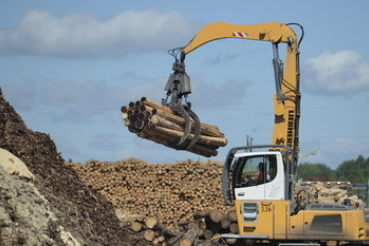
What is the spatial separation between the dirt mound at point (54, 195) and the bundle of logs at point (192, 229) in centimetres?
164

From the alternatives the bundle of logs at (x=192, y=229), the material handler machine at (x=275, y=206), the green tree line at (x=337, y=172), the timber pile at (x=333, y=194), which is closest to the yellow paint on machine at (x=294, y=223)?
the material handler machine at (x=275, y=206)

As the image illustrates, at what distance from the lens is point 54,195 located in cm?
1948

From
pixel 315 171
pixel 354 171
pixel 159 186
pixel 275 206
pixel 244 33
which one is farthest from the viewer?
pixel 315 171

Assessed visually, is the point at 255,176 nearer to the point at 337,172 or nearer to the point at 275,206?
the point at 275,206

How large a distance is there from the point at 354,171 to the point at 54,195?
34737mm

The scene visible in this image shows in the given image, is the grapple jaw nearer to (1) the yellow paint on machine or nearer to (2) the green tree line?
(1) the yellow paint on machine

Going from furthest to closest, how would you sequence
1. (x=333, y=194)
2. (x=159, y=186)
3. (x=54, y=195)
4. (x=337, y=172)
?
1. (x=337, y=172)
2. (x=333, y=194)
3. (x=159, y=186)
4. (x=54, y=195)

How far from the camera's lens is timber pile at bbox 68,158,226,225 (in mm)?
26062

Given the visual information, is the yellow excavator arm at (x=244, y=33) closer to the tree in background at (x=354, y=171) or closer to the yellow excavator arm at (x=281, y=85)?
the yellow excavator arm at (x=281, y=85)

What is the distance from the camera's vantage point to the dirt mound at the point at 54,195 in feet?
56.0

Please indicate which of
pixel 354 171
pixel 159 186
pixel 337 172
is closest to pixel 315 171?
pixel 337 172

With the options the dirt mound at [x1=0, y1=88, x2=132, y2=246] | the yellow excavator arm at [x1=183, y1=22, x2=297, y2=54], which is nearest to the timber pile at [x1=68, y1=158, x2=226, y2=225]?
the dirt mound at [x1=0, y1=88, x2=132, y2=246]

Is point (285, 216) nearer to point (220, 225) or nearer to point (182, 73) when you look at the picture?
point (182, 73)

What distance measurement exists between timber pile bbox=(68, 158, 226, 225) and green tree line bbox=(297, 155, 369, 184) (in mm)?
25432
